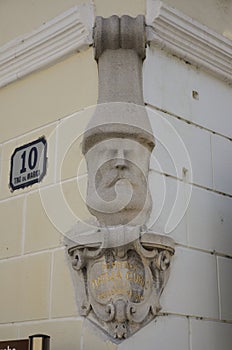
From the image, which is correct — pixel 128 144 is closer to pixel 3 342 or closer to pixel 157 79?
pixel 157 79

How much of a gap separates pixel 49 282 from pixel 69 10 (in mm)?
1068

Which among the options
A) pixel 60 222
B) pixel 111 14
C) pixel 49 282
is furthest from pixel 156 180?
pixel 111 14

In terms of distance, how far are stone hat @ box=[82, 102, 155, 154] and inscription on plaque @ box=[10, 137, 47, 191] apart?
0.28 meters

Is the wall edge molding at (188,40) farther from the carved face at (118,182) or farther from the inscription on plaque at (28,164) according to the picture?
the inscription on plaque at (28,164)

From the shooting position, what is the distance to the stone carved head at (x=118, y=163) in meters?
2.23

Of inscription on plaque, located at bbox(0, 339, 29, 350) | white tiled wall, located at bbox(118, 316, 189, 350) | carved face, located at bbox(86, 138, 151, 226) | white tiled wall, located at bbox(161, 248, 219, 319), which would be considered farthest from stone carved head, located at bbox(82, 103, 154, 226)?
inscription on plaque, located at bbox(0, 339, 29, 350)

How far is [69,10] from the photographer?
2607 millimetres

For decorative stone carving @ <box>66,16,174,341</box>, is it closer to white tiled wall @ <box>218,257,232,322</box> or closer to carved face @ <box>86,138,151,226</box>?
carved face @ <box>86,138,151,226</box>

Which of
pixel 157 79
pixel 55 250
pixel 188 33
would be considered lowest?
pixel 55 250

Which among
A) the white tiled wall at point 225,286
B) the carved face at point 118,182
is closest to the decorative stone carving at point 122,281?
the carved face at point 118,182

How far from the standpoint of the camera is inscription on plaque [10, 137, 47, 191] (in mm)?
2559

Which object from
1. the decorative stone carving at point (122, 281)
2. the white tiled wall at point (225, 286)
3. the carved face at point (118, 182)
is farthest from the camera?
the white tiled wall at point (225, 286)

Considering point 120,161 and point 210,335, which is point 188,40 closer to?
point 120,161

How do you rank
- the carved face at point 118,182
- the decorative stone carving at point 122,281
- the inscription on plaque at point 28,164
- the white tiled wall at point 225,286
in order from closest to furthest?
the decorative stone carving at point 122,281, the carved face at point 118,182, the white tiled wall at point 225,286, the inscription on plaque at point 28,164
